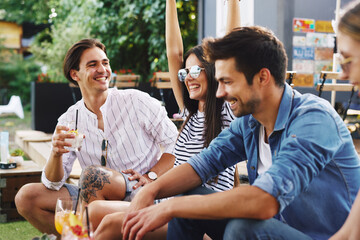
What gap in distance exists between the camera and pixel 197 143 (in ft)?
7.65

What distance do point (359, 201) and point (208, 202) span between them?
1.56 feet

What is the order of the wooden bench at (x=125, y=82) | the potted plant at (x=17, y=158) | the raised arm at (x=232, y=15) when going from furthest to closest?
the wooden bench at (x=125, y=82) → the potted plant at (x=17, y=158) → the raised arm at (x=232, y=15)

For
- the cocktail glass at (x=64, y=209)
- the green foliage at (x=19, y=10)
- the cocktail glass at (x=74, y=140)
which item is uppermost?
the green foliage at (x=19, y=10)

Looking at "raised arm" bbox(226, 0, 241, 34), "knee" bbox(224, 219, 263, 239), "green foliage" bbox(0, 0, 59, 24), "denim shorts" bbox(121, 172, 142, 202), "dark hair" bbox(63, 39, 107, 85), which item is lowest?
"denim shorts" bbox(121, 172, 142, 202)

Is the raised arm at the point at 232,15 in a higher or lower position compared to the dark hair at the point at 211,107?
higher

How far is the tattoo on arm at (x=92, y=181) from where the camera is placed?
7.64 feet

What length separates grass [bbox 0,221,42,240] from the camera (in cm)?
334

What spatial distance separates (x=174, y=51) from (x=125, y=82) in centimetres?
590

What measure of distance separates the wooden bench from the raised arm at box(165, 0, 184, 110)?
5428 millimetres

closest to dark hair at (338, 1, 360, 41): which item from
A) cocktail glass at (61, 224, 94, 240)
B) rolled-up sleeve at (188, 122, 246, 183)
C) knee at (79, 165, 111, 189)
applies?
rolled-up sleeve at (188, 122, 246, 183)

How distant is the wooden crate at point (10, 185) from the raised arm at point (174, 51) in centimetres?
181

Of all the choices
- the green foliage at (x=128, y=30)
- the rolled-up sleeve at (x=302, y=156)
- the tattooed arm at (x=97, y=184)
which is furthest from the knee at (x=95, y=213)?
the green foliage at (x=128, y=30)

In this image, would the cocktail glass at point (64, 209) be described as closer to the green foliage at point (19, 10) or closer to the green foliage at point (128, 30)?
the green foliage at point (128, 30)

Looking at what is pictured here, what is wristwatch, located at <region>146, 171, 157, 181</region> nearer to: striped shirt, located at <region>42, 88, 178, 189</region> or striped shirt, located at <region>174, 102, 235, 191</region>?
striped shirt, located at <region>42, 88, 178, 189</region>
